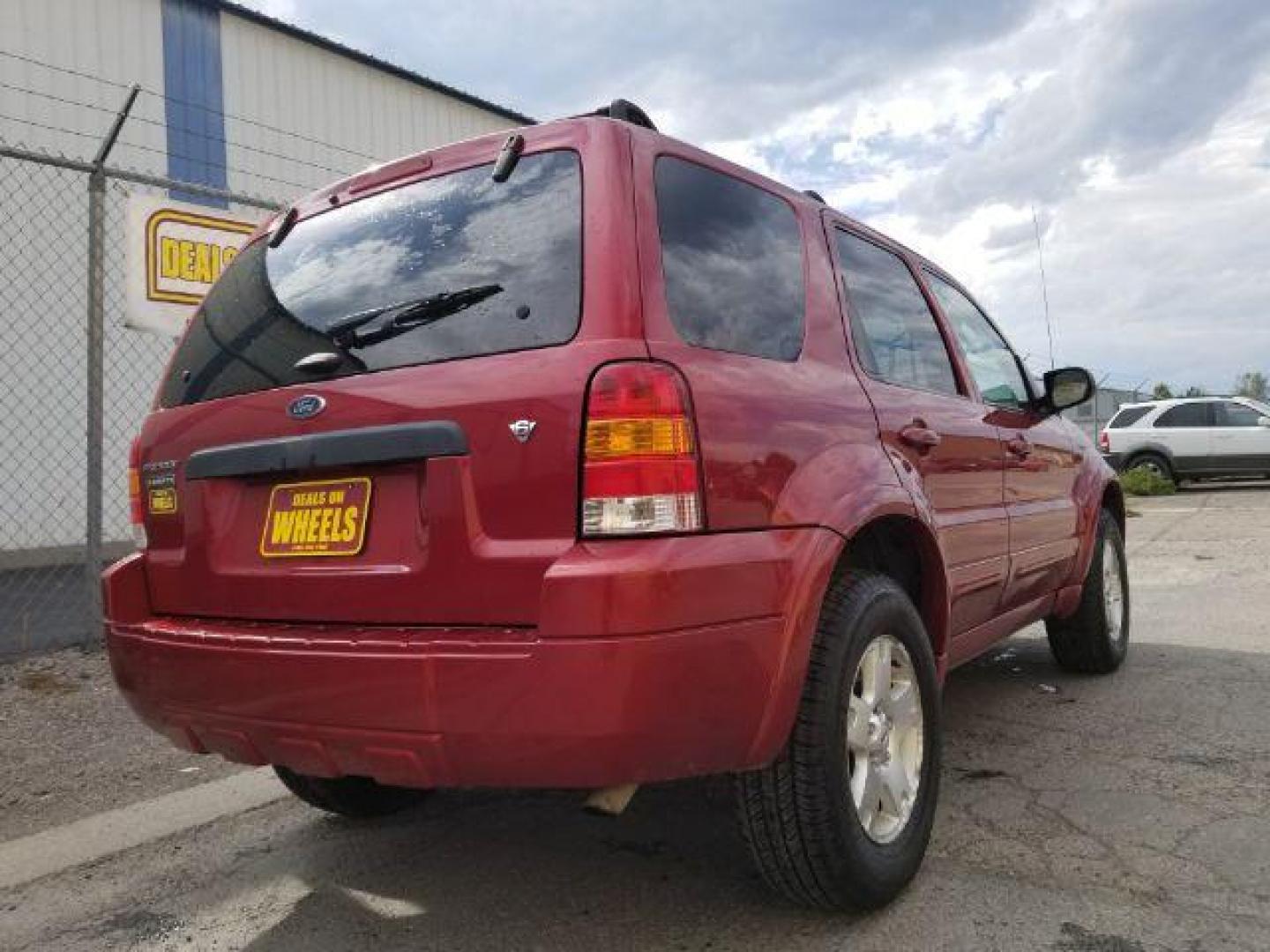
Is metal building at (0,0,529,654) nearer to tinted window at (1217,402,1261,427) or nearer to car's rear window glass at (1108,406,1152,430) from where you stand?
car's rear window glass at (1108,406,1152,430)

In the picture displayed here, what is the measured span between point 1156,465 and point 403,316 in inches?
757

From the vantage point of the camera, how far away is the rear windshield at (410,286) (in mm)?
2236

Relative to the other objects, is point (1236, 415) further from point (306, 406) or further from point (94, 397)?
point (306, 406)

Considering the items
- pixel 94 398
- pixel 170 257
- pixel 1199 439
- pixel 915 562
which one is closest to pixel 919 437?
pixel 915 562

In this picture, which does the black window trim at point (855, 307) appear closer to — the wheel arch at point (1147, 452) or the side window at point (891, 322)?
the side window at point (891, 322)

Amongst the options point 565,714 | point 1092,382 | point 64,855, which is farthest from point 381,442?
point 1092,382

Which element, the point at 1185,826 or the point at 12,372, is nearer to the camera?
the point at 1185,826

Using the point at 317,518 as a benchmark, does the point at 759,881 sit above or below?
below

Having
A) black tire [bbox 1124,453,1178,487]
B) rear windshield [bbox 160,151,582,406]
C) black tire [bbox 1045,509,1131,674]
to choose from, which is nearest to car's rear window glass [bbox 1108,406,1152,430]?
black tire [bbox 1124,453,1178,487]

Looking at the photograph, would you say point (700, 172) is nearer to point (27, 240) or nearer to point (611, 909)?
point (611, 909)

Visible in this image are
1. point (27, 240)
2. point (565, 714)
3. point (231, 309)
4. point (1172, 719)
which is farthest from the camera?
point (27, 240)

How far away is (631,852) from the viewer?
117 inches

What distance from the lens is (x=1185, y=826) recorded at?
2984 mm

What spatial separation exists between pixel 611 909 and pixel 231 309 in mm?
1888
